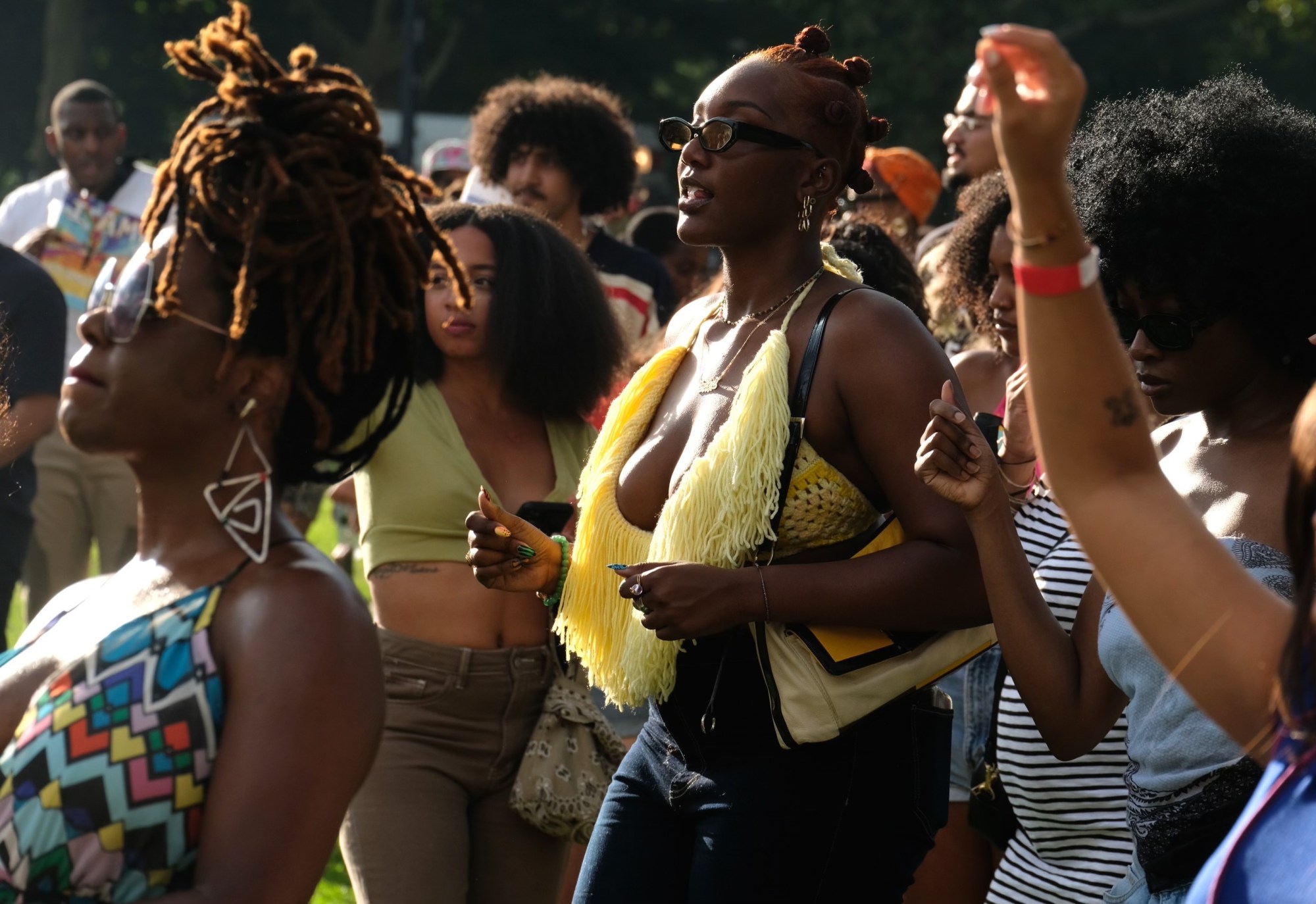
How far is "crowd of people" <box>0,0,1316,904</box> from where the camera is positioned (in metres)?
1.79

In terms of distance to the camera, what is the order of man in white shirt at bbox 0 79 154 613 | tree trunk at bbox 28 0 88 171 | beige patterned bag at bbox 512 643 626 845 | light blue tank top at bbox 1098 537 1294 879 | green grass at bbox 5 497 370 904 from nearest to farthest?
light blue tank top at bbox 1098 537 1294 879, beige patterned bag at bbox 512 643 626 845, green grass at bbox 5 497 370 904, man in white shirt at bbox 0 79 154 613, tree trunk at bbox 28 0 88 171

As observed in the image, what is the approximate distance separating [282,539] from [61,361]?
3451 millimetres

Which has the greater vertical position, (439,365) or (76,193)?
(439,365)

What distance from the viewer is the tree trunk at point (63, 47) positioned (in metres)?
24.2

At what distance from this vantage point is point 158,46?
95.9ft

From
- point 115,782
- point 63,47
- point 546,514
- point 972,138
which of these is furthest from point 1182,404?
point 63,47

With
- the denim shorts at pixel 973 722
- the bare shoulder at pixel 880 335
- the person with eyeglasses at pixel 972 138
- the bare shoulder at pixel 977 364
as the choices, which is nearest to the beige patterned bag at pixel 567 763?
the denim shorts at pixel 973 722

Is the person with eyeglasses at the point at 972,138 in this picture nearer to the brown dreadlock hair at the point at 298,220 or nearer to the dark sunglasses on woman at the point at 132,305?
the brown dreadlock hair at the point at 298,220

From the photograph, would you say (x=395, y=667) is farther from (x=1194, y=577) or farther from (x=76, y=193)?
(x=76, y=193)

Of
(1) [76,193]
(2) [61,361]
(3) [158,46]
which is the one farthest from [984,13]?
(2) [61,361]

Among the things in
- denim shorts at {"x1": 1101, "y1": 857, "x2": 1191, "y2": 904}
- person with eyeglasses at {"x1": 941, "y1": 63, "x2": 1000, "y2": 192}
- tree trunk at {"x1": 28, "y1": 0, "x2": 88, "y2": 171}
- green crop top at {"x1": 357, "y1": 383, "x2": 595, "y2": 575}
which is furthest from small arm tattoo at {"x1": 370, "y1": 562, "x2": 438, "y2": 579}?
tree trunk at {"x1": 28, "y1": 0, "x2": 88, "y2": 171}

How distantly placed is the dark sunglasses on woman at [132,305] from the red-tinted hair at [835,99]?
4.68 ft

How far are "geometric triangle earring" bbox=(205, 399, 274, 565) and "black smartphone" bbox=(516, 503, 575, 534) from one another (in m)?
1.61

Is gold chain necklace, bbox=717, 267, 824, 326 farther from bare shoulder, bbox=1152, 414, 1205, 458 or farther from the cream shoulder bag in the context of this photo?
bare shoulder, bbox=1152, 414, 1205, 458
